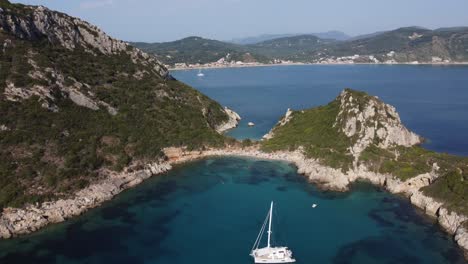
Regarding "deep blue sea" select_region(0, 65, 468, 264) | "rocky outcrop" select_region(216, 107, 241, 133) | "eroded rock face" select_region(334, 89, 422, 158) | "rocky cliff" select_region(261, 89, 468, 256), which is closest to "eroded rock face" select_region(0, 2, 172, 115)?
"rocky outcrop" select_region(216, 107, 241, 133)

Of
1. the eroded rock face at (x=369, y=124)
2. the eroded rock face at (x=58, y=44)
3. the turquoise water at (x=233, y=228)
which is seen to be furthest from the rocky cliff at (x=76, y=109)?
the eroded rock face at (x=369, y=124)

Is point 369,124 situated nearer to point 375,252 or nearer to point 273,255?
point 375,252

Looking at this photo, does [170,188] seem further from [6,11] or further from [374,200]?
[6,11]

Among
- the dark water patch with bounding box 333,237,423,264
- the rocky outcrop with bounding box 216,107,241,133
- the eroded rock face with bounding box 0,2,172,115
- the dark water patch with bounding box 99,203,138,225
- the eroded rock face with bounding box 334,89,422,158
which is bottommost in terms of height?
the dark water patch with bounding box 333,237,423,264

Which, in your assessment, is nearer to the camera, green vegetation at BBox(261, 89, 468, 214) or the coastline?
the coastline

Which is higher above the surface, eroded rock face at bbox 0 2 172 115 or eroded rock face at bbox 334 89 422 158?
eroded rock face at bbox 0 2 172 115

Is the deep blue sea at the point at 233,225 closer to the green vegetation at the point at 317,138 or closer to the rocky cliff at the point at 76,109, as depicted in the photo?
the green vegetation at the point at 317,138

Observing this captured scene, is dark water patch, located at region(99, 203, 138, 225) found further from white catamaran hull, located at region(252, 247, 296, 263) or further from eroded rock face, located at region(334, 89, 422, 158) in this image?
eroded rock face, located at region(334, 89, 422, 158)

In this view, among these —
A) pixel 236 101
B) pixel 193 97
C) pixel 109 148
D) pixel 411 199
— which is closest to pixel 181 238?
pixel 109 148

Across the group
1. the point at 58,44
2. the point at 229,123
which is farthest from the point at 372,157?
the point at 58,44
